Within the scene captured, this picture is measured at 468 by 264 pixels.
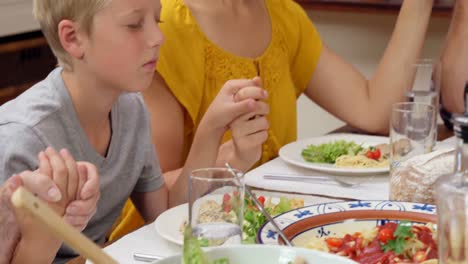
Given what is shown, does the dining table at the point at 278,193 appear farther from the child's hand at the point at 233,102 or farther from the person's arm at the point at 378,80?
the person's arm at the point at 378,80

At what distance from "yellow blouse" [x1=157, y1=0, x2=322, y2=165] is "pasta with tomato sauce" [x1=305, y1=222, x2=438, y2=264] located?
0.88m

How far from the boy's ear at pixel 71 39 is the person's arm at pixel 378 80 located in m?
0.93

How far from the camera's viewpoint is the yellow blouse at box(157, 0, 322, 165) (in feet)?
6.82

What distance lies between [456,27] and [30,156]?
4.48 feet

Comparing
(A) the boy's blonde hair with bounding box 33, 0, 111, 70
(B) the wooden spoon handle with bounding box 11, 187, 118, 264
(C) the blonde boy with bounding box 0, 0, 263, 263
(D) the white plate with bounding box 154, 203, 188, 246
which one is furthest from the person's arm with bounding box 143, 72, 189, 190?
(B) the wooden spoon handle with bounding box 11, 187, 118, 264

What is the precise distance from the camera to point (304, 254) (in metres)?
0.99

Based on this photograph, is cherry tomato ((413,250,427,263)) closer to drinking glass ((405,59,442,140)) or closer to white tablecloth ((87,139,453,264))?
white tablecloth ((87,139,453,264))

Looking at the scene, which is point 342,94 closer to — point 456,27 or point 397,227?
point 456,27

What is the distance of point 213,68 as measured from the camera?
213 cm

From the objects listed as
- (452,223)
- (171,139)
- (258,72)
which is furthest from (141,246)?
(258,72)

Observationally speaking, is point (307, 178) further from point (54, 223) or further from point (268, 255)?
point (54, 223)

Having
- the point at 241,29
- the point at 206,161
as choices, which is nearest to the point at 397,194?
the point at 206,161

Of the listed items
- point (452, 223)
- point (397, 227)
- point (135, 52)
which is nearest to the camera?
point (452, 223)

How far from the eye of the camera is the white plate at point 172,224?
133cm
